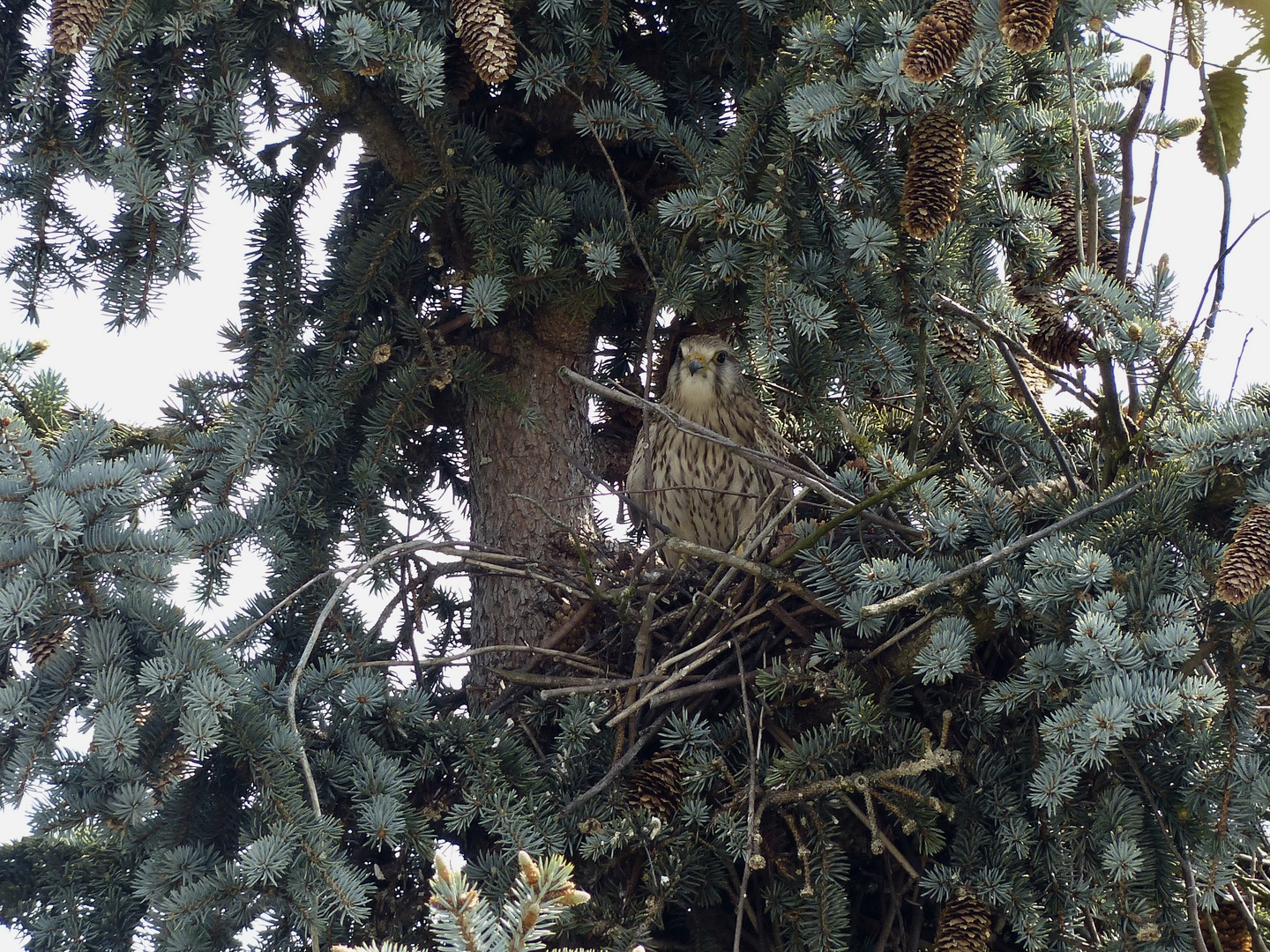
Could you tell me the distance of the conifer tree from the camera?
249 cm

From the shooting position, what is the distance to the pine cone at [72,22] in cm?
273

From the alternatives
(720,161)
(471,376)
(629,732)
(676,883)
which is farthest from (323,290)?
(676,883)

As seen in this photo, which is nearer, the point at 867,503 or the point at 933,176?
the point at 933,176

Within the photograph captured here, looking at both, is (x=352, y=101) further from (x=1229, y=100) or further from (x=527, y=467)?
(x=1229, y=100)

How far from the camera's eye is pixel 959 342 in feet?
11.5

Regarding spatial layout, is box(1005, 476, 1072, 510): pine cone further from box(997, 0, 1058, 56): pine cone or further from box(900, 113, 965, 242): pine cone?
box(997, 0, 1058, 56): pine cone

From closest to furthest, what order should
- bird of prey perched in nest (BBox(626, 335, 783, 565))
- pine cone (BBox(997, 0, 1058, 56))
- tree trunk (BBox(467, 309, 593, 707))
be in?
1. pine cone (BBox(997, 0, 1058, 56))
2. tree trunk (BBox(467, 309, 593, 707))
3. bird of prey perched in nest (BBox(626, 335, 783, 565))

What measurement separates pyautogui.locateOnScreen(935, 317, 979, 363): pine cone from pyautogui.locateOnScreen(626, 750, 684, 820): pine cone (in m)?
1.31

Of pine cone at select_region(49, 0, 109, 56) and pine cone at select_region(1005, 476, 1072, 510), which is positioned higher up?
pine cone at select_region(49, 0, 109, 56)

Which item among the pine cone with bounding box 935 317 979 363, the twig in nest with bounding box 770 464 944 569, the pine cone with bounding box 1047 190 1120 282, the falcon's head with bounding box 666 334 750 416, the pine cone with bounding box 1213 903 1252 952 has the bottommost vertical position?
the pine cone with bounding box 1213 903 1252 952

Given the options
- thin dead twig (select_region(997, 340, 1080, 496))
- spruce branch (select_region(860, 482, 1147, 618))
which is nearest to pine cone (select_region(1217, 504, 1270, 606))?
spruce branch (select_region(860, 482, 1147, 618))

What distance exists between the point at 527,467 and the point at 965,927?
6.30ft

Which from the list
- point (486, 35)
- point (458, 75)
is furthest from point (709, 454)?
point (486, 35)

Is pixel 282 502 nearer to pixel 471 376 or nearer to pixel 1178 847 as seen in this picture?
pixel 471 376
